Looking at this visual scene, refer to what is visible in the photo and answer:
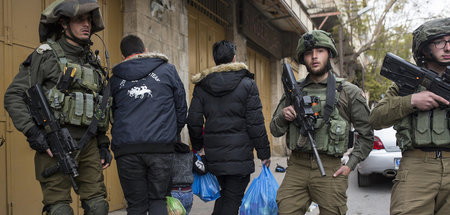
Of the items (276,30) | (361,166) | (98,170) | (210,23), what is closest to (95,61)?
(98,170)

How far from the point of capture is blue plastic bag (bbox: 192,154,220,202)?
3.70m

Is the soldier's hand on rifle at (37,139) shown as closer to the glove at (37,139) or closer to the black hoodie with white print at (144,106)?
the glove at (37,139)

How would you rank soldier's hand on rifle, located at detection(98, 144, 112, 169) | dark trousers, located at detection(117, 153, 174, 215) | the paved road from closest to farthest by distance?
1. soldier's hand on rifle, located at detection(98, 144, 112, 169)
2. dark trousers, located at detection(117, 153, 174, 215)
3. the paved road

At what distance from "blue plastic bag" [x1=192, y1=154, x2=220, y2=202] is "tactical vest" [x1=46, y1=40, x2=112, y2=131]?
1.19m

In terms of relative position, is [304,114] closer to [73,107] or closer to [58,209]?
[73,107]

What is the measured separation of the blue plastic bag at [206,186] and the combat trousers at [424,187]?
1.70 meters

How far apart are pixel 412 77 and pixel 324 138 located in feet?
2.31

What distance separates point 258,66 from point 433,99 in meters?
9.70

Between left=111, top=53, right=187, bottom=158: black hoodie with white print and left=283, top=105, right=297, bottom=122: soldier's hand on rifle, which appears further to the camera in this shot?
left=111, top=53, right=187, bottom=158: black hoodie with white print

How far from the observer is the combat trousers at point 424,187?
2.39 meters

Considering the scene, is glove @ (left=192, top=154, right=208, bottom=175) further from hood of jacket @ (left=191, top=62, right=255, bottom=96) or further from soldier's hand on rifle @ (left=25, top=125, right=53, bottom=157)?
soldier's hand on rifle @ (left=25, top=125, right=53, bottom=157)


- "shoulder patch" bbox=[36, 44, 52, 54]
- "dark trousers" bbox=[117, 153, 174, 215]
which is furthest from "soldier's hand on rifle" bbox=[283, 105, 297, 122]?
"shoulder patch" bbox=[36, 44, 52, 54]

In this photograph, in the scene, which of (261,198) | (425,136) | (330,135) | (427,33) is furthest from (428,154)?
(261,198)

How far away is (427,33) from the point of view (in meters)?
2.52
